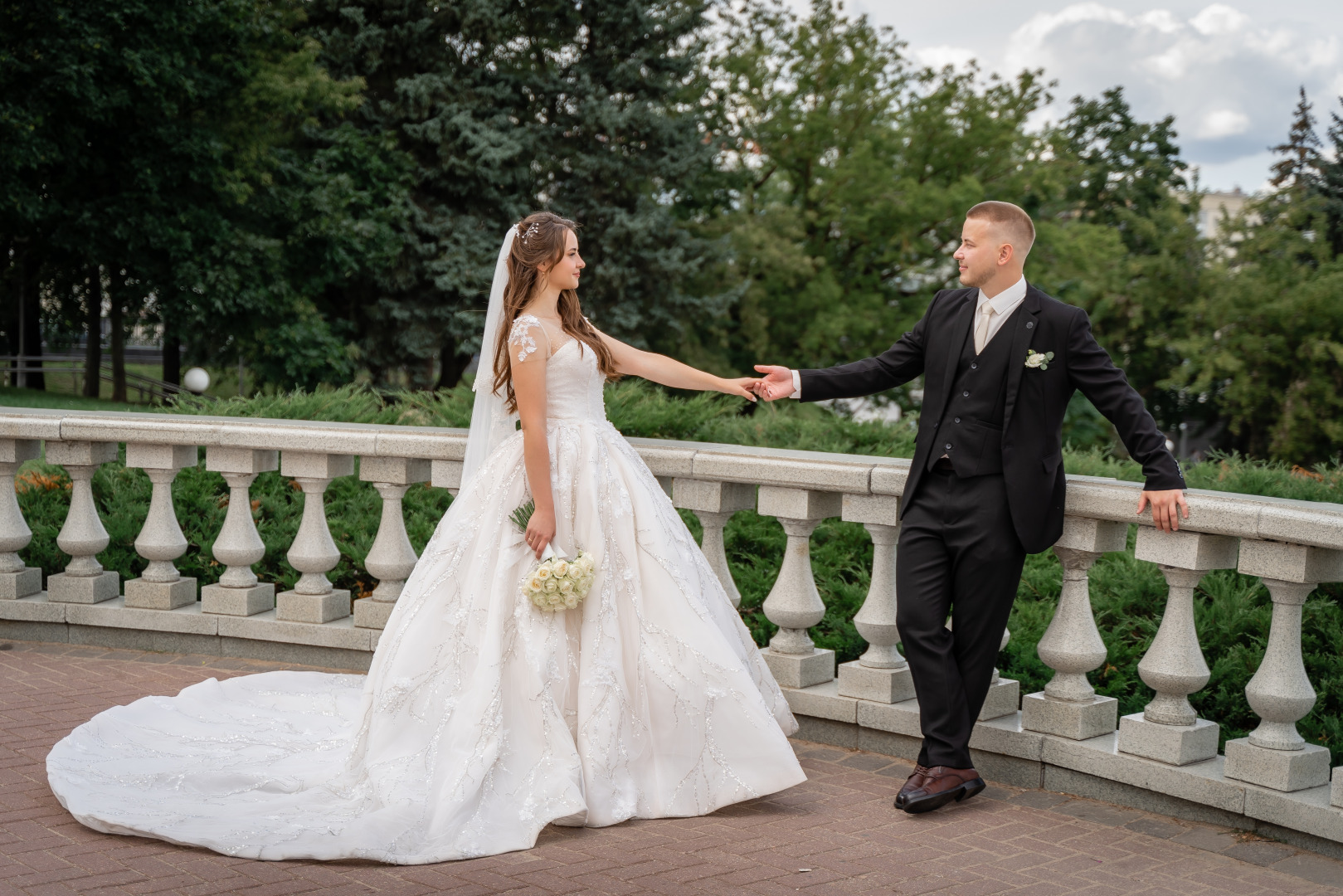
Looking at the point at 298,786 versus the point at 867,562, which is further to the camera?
the point at 867,562

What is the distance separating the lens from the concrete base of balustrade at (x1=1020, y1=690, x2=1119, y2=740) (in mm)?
4594

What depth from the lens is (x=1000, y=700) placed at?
15.8 feet

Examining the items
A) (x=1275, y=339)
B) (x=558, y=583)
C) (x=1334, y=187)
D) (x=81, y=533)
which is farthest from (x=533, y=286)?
(x=1334, y=187)

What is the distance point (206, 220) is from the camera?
26.9m

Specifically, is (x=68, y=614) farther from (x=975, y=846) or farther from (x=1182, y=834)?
(x=1182, y=834)

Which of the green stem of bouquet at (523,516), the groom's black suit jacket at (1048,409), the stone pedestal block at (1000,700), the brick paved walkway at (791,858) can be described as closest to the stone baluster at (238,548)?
the brick paved walkway at (791,858)

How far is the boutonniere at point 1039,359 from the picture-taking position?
422 cm

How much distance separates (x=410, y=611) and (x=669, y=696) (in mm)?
1036

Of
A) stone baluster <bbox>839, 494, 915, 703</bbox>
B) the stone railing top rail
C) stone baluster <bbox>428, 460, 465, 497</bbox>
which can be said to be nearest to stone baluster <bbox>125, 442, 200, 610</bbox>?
the stone railing top rail

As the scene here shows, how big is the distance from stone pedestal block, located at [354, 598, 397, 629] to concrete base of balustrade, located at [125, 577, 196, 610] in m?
1.02

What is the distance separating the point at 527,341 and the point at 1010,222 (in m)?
1.83

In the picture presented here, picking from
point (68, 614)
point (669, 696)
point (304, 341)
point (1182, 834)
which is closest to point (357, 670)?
point (68, 614)

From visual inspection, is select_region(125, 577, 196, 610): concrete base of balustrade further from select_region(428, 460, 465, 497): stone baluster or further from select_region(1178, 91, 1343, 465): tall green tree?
select_region(1178, 91, 1343, 465): tall green tree

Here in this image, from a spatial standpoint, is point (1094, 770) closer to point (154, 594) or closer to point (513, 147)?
point (154, 594)
